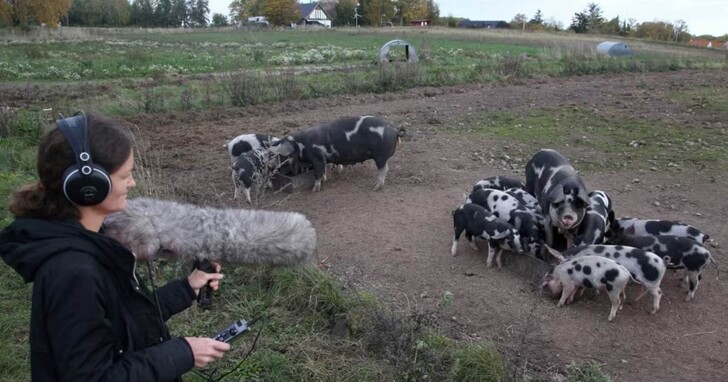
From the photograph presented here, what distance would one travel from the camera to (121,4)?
262ft

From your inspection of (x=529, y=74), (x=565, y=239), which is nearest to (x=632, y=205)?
(x=565, y=239)

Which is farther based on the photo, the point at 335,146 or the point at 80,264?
the point at 335,146

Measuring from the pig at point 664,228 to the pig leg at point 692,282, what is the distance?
487mm

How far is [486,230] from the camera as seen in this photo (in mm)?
6406

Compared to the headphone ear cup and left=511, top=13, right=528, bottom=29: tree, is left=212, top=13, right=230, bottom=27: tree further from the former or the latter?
the headphone ear cup

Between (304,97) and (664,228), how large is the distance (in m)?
10.6

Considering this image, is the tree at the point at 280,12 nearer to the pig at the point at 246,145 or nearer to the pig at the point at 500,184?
the pig at the point at 246,145

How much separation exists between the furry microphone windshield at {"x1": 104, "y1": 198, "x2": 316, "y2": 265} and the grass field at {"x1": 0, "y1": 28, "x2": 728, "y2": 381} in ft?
6.32

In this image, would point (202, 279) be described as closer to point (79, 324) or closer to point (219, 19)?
point (79, 324)

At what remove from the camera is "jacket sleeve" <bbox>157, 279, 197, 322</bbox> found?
263cm

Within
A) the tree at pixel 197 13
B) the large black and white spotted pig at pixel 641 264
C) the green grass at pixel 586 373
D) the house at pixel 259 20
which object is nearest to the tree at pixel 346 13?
the house at pixel 259 20

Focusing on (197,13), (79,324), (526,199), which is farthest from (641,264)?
(197,13)

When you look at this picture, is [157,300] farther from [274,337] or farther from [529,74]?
[529,74]

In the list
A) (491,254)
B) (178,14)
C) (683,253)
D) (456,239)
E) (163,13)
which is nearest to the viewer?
(683,253)
